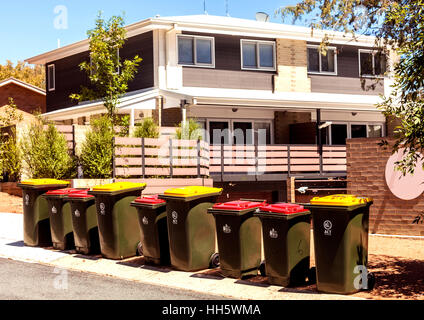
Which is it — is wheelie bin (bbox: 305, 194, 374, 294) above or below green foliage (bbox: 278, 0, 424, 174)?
below

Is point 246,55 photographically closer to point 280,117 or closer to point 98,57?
point 280,117

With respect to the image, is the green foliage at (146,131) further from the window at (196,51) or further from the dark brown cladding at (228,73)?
the window at (196,51)

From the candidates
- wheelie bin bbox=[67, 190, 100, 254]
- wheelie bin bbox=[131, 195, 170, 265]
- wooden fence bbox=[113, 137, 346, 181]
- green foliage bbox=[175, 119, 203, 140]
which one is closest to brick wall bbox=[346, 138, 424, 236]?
wooden fence bbox=[113, 137, 346, 181]

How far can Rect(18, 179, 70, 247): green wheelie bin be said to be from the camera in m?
11.5

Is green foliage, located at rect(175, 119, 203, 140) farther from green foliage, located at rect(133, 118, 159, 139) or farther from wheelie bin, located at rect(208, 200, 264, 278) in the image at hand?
wheelie bin, located at rect(208, 200, 264, 278)

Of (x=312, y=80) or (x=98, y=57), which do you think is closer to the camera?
(x=98, y=57)

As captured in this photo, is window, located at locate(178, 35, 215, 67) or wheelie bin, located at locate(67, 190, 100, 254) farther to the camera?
window, located at locate(178, 35, 215, 67)

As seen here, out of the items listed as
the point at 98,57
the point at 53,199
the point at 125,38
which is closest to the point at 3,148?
the point at 98,57

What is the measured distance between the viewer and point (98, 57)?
1977 cm

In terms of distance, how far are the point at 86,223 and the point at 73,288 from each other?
103 inches

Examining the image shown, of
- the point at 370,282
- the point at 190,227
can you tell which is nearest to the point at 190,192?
the point at 190,227

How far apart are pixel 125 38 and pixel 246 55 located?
16.4 ft

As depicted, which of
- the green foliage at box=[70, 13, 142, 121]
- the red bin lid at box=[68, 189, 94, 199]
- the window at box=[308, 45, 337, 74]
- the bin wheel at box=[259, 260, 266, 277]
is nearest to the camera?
the bin wheel at box=[259, 260, 266, 277]

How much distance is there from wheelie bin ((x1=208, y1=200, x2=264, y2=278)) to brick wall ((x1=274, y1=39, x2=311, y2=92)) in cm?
1532
